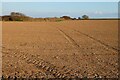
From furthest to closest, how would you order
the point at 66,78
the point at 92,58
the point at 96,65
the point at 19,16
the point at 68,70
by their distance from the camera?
the point at 19,16 → the point at 92,58 → the point at 96,65 → the point at 68,70 → the point at 66,78

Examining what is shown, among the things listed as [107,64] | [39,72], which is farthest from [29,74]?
[107,64]

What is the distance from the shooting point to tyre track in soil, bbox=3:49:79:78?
10.4 m

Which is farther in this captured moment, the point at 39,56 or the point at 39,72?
the point at 39,56

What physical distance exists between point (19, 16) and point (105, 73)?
130 metres

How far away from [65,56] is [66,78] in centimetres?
527

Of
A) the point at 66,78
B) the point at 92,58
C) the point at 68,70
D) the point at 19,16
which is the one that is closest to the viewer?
the point at 66,78

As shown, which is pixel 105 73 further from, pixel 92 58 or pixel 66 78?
pixel 92 58

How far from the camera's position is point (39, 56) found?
15086mm

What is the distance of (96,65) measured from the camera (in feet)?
40.5

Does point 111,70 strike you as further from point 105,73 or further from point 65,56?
point 65,56

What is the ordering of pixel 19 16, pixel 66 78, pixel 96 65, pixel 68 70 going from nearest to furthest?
pixel 66 78
pixel 68 70
pixel 96 65
pixel 19 16

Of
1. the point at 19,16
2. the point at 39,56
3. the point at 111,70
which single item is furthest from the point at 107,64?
the point at 19,16

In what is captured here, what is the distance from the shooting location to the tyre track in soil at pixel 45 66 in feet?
34.1

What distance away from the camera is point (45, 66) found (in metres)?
12.2
